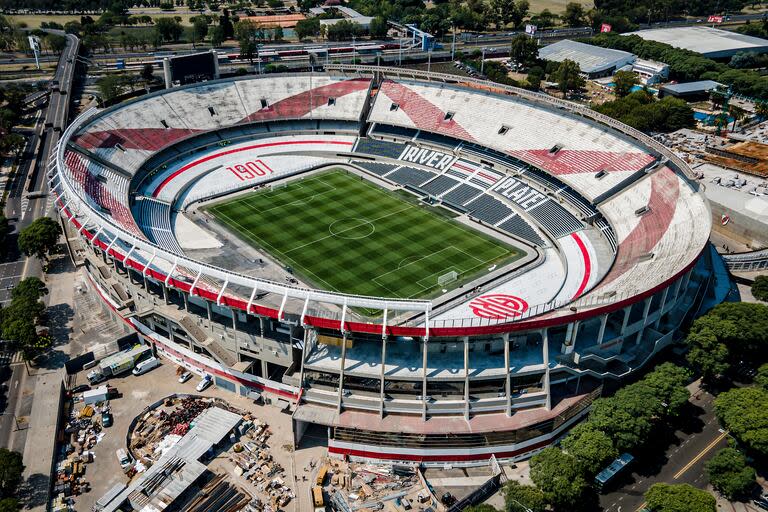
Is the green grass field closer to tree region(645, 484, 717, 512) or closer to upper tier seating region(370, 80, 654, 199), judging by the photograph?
upper tier seating region(370, 80, 654, 199)

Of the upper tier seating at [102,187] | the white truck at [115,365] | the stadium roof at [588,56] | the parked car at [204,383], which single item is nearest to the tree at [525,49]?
the stadium roof at [588,56]

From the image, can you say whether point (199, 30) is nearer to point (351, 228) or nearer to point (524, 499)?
point (351, 228)

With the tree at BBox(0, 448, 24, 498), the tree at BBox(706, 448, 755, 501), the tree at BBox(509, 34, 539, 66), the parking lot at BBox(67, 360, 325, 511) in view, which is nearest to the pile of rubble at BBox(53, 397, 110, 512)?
the parking lot at BBox(67, 360, 325, 511)

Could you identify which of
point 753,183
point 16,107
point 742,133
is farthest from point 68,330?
point 742,133

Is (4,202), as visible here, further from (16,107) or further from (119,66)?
(119,66)

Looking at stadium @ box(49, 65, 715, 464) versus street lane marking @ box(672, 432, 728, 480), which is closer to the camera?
street lane marking @ box(672, 432, 728, 480)

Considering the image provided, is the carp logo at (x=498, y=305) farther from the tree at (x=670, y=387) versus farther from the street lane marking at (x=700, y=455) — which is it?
the street lane marking at (x=700, y=455)

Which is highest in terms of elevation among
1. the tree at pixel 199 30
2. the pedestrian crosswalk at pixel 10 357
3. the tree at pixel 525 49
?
the tree at pixel 199 30
